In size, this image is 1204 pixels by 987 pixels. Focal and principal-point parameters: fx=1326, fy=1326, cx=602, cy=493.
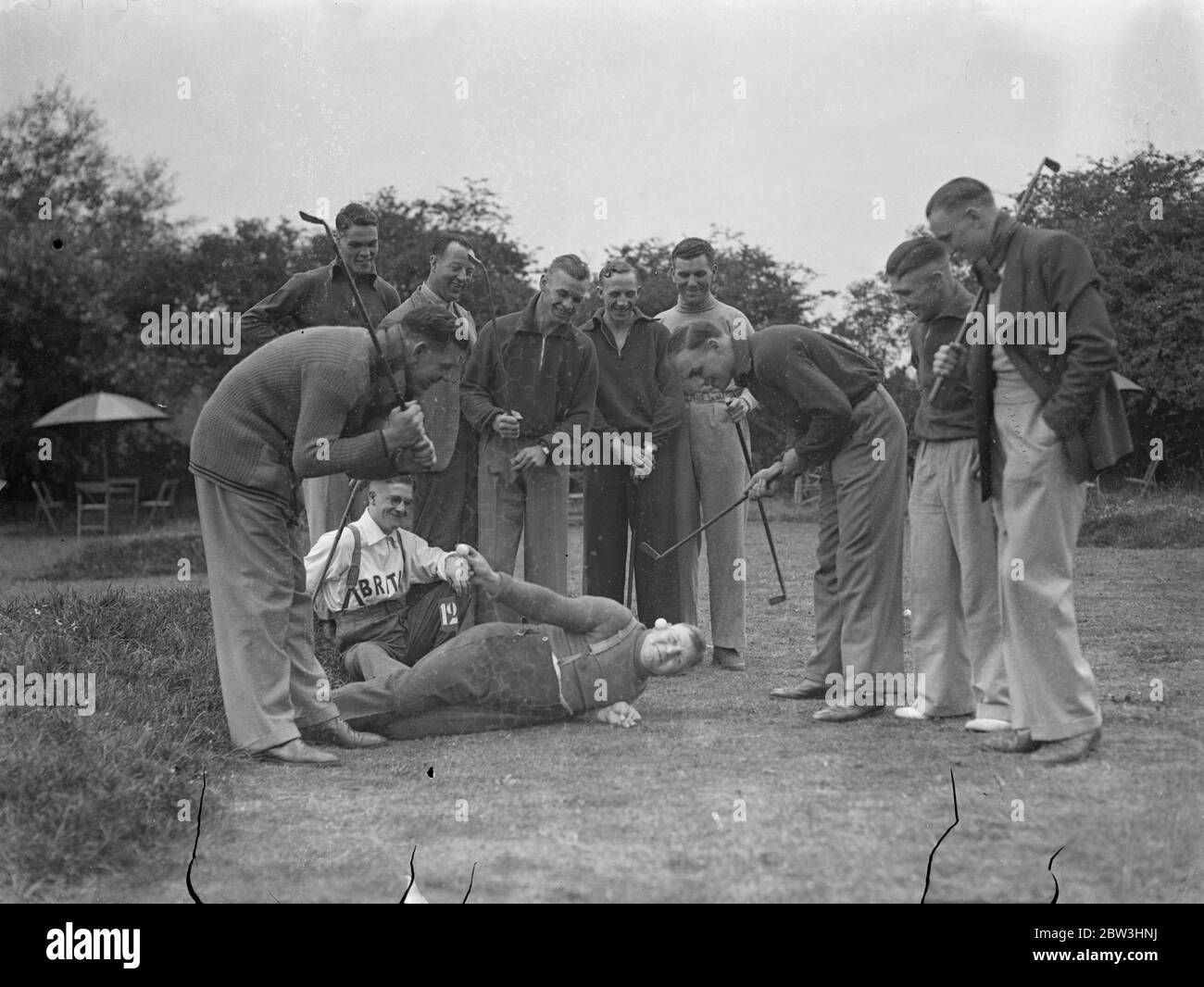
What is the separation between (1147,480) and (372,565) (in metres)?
8.49

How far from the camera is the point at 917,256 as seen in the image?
216 inches

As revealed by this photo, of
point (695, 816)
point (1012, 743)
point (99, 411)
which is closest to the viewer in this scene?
point (695, 816)

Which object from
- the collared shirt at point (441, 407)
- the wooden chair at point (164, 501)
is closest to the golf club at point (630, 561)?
the collared shirt at point (441, 407)

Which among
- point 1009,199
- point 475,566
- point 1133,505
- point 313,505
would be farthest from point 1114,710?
point 1133,505

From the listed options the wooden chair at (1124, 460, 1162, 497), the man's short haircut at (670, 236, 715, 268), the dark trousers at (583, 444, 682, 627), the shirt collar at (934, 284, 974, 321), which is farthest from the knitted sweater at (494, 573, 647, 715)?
the wooden chair at (1124, 460, 1162, 497)

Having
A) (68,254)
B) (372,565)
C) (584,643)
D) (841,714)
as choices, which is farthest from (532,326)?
(68,254)

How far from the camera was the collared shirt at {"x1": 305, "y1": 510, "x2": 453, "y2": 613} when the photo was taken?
19.4ft

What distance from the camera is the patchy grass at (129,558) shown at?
13.8 m

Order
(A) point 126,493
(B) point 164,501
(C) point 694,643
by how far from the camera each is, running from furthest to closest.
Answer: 1. (B) point 164,501
2. (A) point 126,493
3. (C) point 694,643

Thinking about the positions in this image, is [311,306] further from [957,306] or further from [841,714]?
[841,714]

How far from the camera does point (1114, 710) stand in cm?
539

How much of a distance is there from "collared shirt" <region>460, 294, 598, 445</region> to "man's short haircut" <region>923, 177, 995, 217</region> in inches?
91.7

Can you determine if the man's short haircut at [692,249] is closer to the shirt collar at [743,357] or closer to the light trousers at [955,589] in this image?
the shirt collar at [743,357]

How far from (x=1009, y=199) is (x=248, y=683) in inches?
148
